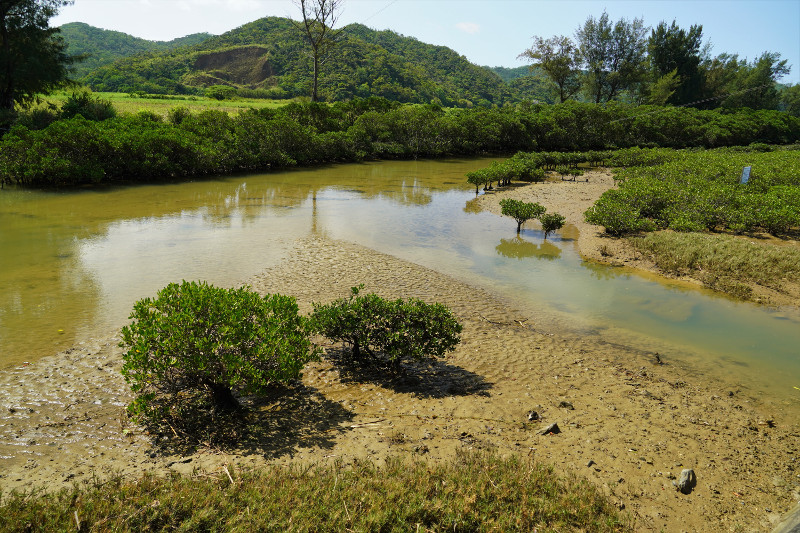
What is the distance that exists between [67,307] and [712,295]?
12.9 metres

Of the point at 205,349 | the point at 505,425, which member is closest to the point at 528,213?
the point at 505,425

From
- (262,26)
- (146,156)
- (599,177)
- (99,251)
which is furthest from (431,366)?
(262,26)

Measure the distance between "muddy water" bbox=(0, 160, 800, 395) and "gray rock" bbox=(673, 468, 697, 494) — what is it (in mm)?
3346

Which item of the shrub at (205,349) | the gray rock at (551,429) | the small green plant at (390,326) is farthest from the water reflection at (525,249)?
the shrub at (205,349)

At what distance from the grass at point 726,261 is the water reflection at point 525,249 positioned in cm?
237

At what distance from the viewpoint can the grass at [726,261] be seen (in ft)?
34.8

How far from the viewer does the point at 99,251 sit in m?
11.7

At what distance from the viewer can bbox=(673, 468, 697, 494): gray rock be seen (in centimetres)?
419

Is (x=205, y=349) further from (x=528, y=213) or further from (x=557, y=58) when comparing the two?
(x=557, y=58)

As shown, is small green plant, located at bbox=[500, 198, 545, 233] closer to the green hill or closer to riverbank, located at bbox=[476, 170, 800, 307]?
riverbank, located at bbox=[476, 170, 800, 307]

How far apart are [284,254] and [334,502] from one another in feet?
29.2

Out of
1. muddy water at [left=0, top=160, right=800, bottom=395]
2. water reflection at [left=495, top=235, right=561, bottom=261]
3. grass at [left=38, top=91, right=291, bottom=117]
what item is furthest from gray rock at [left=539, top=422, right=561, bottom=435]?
grass at [left=38, top=91, right=291, bottom=117]

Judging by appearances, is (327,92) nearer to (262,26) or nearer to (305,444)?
(262,26)

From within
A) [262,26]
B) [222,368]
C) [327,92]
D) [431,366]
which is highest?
[262,26]
